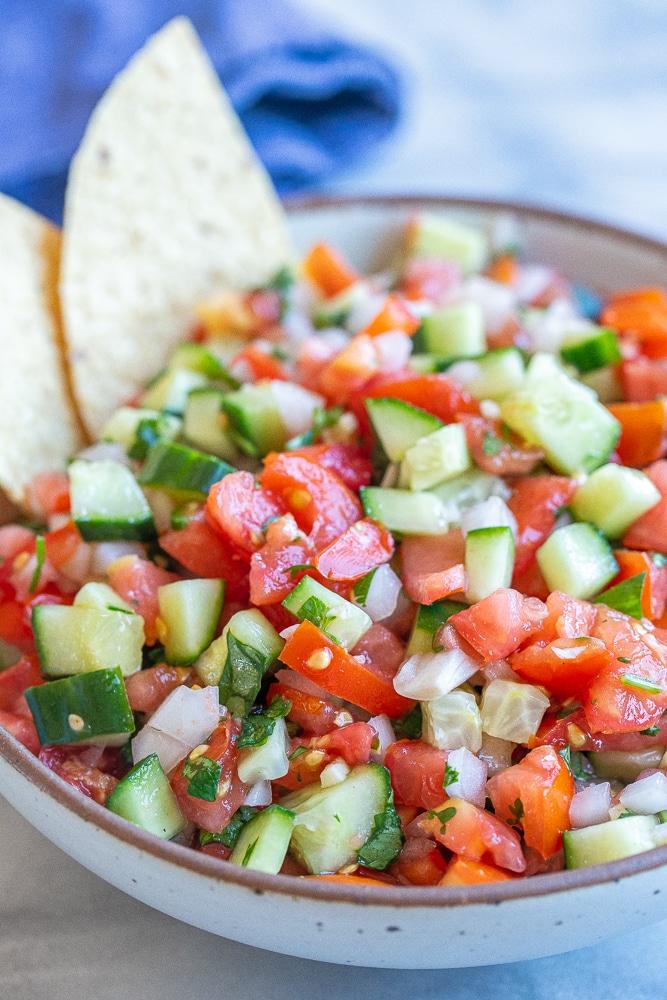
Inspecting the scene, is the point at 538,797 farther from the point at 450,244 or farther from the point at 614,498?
the point at 450,244

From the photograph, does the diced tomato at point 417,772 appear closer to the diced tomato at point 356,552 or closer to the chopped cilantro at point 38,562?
the diced tomato at point 356,552

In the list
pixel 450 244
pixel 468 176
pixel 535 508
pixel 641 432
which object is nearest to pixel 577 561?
pixel 535 508

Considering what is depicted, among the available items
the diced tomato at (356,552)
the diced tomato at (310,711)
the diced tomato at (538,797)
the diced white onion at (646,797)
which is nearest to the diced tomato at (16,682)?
the diced tomato at (310,711)

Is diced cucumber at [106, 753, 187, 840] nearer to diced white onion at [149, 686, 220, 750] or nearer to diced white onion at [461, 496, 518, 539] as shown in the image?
diced white onion at [149, 686, 220, 750]

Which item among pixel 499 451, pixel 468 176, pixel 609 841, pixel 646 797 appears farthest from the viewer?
pixel 468 176

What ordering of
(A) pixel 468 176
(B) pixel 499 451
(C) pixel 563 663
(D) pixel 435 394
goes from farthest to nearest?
1. (A) pixel 468 176
2. (D) pixel 435 394
3. (B) pixel 499 451
4. (C) pixel 563 663

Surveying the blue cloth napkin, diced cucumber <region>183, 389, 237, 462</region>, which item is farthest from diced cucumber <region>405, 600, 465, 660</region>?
the blue cloth napkin

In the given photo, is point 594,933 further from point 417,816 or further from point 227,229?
point 227,229
